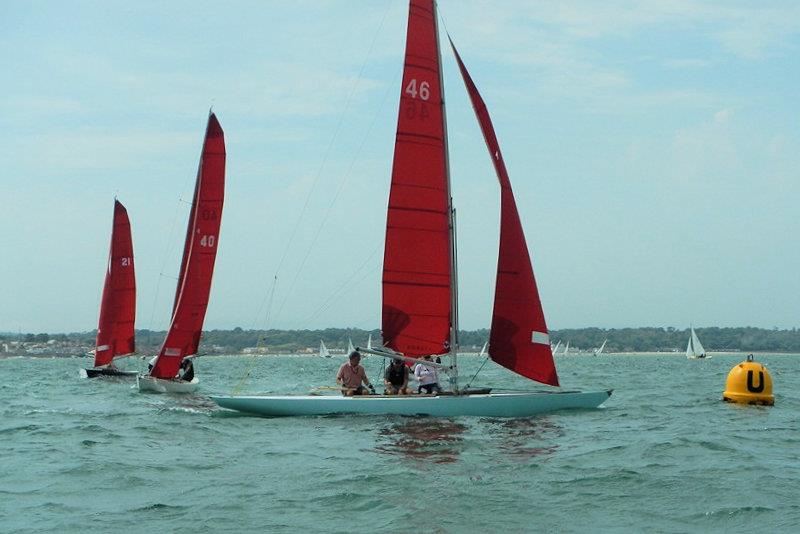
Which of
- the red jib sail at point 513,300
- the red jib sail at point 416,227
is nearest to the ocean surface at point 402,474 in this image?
the red jib sail at point 513,300

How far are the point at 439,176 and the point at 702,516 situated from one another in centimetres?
1086

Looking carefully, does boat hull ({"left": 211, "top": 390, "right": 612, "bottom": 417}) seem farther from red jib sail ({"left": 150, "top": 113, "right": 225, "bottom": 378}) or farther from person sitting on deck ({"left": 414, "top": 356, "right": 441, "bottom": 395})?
red jib sail ({"left": 150, "top": 113, "right": 225, "bottom": 378})

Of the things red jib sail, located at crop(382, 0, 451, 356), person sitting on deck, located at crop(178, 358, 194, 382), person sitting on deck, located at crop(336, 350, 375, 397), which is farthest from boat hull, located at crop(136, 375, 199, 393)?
red jib sail, located at crop(382, 0, 451, 356)

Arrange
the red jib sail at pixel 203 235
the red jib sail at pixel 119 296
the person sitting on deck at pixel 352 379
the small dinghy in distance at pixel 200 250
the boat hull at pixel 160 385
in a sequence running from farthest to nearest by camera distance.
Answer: the red jib sail at pixel 119 296, the red jib sail at pixel 203 235, the small dinghy in distance at pixel 200 250, the boat hull at pixel 160 385, the person sitting on deck at pixel 352 379

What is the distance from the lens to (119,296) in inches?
1754

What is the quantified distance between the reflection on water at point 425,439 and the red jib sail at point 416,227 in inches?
79.6

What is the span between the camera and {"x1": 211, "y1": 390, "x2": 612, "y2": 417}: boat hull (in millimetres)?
20766

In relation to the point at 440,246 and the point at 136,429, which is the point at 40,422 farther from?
the point at 440,246

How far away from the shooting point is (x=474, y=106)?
71.8ft

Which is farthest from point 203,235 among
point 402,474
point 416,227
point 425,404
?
point 402,474

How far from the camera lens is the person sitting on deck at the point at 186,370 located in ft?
109

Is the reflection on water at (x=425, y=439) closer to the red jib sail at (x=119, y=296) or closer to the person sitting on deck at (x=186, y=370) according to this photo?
the person sitting on deck at (x=186, y=370)

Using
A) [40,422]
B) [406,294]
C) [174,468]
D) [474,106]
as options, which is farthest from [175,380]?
[174,468]

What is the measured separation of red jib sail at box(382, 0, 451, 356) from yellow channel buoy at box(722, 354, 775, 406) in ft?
29.1
